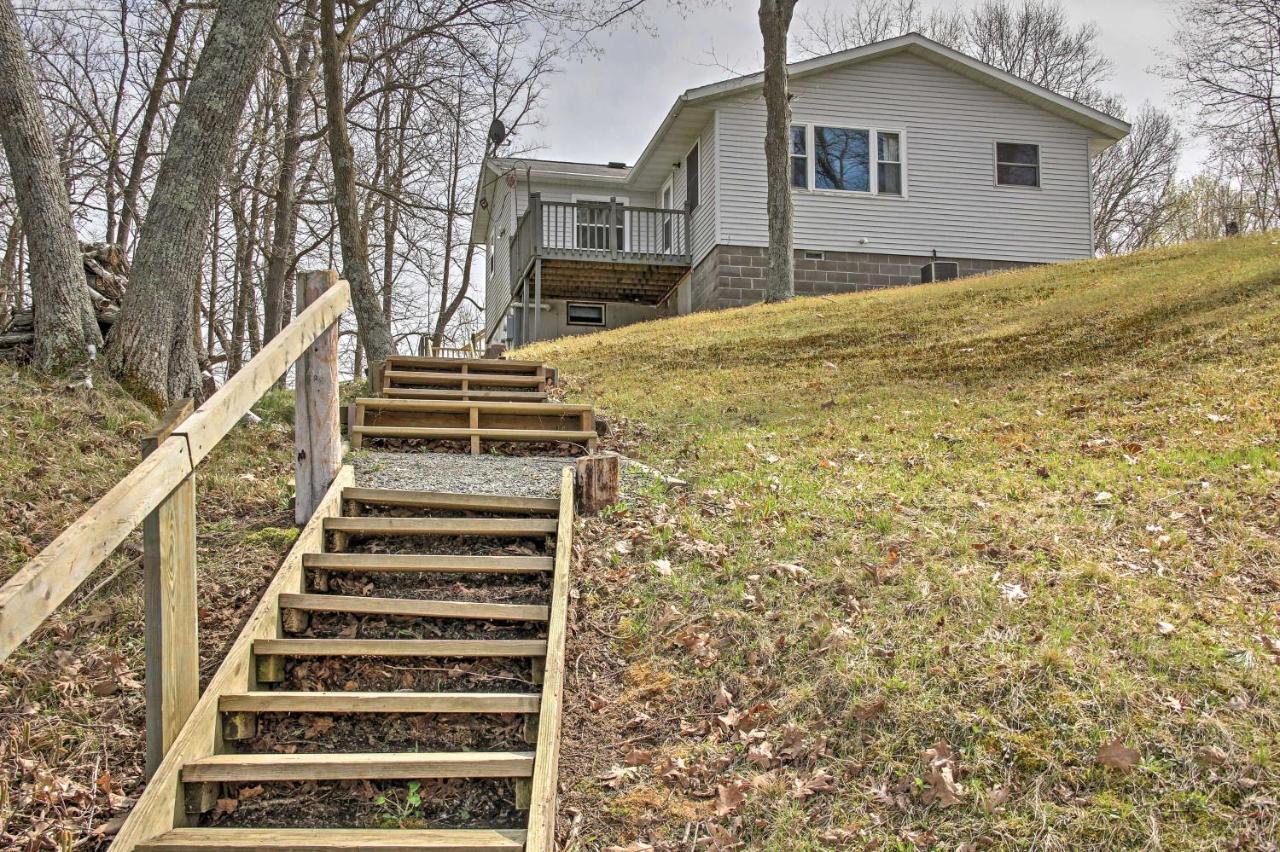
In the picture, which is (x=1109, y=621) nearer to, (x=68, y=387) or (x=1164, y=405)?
(x=1164, y=405)

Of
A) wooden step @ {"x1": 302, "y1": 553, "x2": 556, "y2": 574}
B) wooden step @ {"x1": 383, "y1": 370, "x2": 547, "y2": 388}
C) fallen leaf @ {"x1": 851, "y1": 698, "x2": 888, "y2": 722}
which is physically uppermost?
wooden step @ {"x1": 383, "y1": 370, "x2": 547, "y2": 388}

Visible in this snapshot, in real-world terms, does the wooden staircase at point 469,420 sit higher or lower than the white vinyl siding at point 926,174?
lower

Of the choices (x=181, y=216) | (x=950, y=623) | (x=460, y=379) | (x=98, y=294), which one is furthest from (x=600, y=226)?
(x=950, y=623)

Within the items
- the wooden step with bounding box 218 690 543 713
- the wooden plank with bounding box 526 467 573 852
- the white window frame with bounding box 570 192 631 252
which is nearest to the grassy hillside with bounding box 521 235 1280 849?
the wooden plank with bounding box 526 467 573 852

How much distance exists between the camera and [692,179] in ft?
68.7

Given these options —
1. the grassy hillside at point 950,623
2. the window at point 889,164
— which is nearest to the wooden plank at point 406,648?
the grassy hillside at point 950,623

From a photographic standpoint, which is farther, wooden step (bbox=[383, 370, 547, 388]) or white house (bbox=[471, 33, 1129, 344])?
white house (bbox=[471, 33, 1129, 344])

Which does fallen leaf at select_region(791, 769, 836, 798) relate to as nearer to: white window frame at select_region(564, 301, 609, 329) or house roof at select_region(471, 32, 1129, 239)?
house roof at select_region(471, 32, 1129, 239)

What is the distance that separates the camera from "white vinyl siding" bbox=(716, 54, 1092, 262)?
763 inches

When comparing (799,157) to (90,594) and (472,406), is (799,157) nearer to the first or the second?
(472,406)

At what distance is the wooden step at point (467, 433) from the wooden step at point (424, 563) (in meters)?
2.48

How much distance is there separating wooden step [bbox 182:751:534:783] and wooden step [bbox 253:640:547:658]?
623 mm

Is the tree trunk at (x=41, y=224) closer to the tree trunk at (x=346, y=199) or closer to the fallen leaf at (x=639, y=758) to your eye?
the fallen leaf at (x=639, y=758)

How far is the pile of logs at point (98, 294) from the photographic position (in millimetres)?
7262
